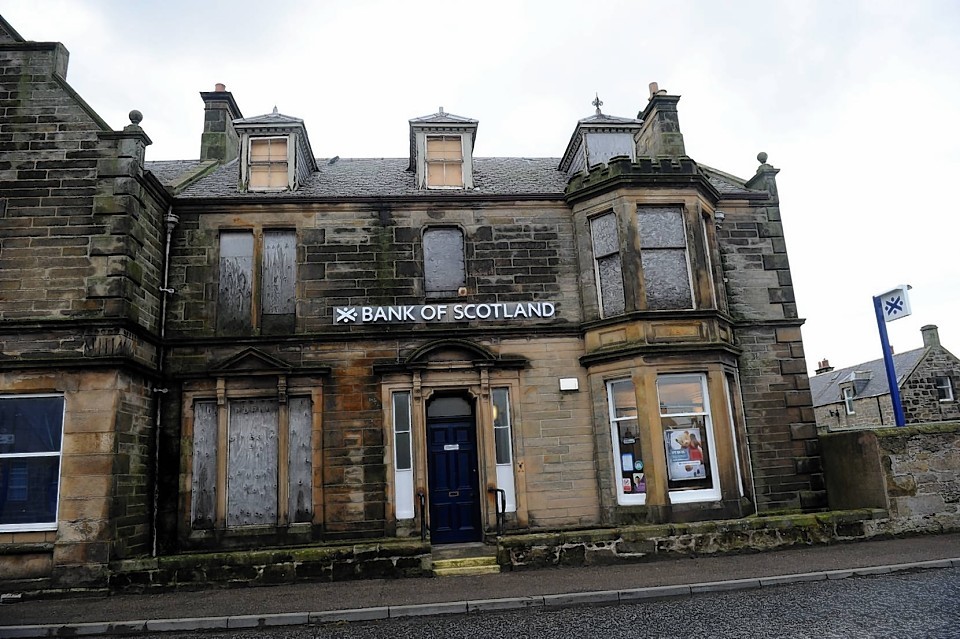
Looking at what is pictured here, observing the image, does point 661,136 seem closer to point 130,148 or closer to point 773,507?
point 773,507

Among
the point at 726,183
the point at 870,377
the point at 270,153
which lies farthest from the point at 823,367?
the point at 270,153

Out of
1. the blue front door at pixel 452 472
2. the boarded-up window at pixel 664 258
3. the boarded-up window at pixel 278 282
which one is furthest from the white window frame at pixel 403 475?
the boarded-up window at pixel 664 258

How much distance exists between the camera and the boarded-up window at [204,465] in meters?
11.9

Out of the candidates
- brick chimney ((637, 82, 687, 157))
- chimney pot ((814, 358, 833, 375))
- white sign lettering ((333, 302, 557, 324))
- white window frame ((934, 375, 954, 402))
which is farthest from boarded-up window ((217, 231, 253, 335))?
chimney pot ((814, 358, 833, 375))

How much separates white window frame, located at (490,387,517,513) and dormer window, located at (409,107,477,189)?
16.6 ft

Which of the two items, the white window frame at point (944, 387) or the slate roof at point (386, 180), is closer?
the slate roof at point (386, 180)

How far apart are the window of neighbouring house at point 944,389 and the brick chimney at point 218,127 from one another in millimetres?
32967

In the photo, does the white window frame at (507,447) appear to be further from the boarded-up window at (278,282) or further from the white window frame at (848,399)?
the white window frame at (848,399)

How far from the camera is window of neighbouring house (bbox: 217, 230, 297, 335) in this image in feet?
41.9

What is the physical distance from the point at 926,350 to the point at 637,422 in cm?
2651

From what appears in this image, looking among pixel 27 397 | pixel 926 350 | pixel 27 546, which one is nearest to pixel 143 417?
pixel 27 397

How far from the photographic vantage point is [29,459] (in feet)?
33.8

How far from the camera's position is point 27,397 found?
10.4 meters

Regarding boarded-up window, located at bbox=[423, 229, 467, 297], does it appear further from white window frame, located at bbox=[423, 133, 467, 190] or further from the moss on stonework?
the moss on stonework
